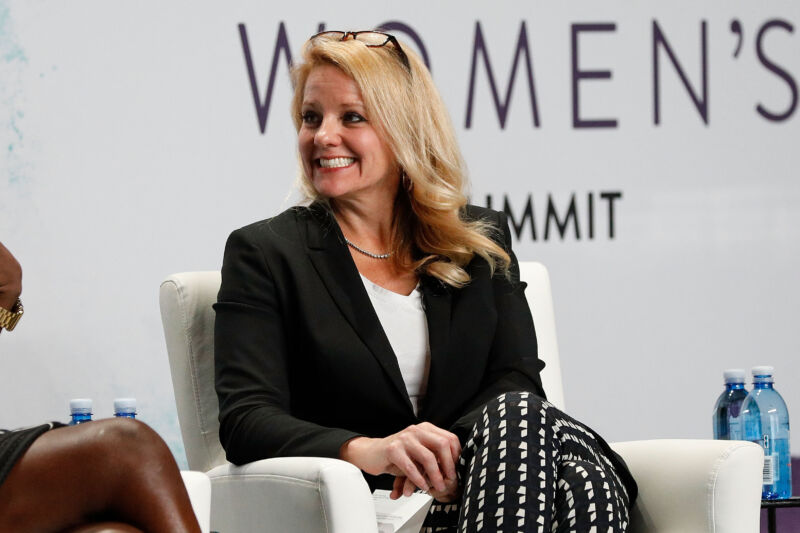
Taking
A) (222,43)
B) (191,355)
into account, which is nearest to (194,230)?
(222,43)

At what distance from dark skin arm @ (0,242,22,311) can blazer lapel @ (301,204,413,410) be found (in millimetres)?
530

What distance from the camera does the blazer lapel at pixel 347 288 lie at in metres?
2.03

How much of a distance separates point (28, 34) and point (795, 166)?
7.54 feet

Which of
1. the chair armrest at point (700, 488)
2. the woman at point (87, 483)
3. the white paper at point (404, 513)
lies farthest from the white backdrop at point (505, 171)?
the woman at point (87, 483)

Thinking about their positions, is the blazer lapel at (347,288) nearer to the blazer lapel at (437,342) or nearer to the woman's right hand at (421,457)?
the blazer lapel at (437,342)

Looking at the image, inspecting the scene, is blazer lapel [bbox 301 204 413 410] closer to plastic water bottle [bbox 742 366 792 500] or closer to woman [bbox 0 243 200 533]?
woman [bbox 0 243 200 533]

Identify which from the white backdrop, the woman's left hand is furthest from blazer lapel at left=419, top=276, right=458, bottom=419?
the white backdrop

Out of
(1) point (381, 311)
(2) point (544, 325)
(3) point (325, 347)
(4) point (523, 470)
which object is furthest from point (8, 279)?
(2) point (544, 325)

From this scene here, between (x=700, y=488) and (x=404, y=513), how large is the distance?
504mm

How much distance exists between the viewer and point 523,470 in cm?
158

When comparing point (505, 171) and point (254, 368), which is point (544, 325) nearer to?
point (254, 368)

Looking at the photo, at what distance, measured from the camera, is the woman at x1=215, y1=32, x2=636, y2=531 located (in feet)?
5.72

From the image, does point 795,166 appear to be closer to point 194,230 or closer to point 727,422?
point 727,422

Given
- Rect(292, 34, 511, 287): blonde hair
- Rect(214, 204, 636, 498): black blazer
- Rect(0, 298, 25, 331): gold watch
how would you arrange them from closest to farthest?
Rect(0, 298, 25, 331): gold watch < Rect(214, 204, 636, 498): black blazer < Rect(292, 34, 511, 287): blonde hair
